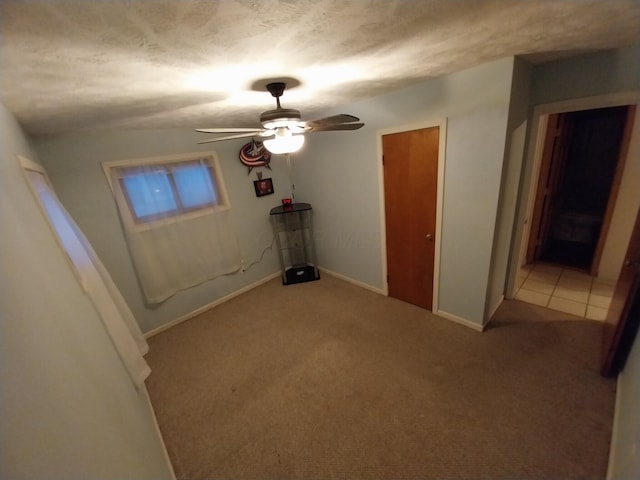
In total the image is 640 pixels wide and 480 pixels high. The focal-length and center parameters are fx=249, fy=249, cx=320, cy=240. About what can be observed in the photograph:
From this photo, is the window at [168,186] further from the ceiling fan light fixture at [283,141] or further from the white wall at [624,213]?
the white wall at [624,213]

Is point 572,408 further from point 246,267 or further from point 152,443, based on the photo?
point 246,267

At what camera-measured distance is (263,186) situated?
360 cm

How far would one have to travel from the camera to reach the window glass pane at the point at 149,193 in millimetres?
2652

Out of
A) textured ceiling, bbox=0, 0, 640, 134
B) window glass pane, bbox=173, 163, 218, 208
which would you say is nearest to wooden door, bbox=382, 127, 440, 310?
textured ceiling, bbox=0, 0, 640, 134

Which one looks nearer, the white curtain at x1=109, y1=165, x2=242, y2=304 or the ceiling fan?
the ceiling fan

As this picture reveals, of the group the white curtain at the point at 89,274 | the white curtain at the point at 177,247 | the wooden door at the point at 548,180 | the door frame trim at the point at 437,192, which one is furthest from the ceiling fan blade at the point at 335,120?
the wooden door at the point at 548,180

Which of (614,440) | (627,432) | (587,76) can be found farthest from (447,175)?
(614,440)

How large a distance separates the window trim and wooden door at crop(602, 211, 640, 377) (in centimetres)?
371

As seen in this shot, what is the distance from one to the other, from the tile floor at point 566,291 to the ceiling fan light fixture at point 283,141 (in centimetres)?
Result: 299

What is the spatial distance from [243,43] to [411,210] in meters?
2.08

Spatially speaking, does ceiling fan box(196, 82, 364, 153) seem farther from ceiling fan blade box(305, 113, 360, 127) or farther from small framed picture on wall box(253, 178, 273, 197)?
small framed picture on wall box(253, 178, 273, 197)

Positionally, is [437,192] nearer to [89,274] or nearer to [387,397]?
[387,397]

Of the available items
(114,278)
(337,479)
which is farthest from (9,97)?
(337,479)

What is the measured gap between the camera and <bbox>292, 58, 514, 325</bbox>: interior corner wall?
1.89 metres
